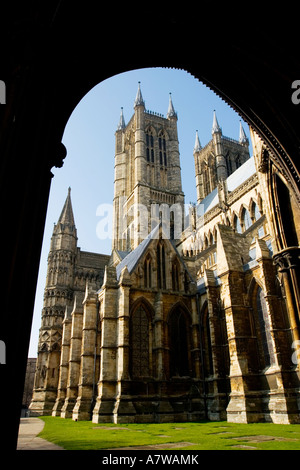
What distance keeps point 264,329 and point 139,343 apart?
7883 mm

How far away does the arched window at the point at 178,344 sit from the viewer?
22.0 meters

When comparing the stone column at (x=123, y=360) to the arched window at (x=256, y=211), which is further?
the arched window at (x=256, y=211)

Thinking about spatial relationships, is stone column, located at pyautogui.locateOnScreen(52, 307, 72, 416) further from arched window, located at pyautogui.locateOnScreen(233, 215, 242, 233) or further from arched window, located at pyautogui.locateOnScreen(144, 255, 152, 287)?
arched window, located at pyautogui.locateOnScreen(233, 215, 242, 233)

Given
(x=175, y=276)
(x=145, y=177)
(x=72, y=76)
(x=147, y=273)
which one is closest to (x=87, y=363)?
(x=147, y=273)

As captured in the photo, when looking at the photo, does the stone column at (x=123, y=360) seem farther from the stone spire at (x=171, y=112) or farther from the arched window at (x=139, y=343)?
the stone spire at (x=171, y=112)

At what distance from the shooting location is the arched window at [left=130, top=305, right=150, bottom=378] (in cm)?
2101

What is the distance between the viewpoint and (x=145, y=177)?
57.2 m

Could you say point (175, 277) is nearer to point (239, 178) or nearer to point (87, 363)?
point (87, 363)

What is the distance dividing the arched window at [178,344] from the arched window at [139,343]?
5.44 feet

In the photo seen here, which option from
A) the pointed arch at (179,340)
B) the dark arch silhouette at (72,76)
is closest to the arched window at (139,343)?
the pointed arch at (179,340)

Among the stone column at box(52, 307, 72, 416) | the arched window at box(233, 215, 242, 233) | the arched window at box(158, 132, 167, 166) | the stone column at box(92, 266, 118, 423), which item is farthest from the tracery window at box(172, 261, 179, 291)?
the arched window at box(158, 132, 167, 166)
